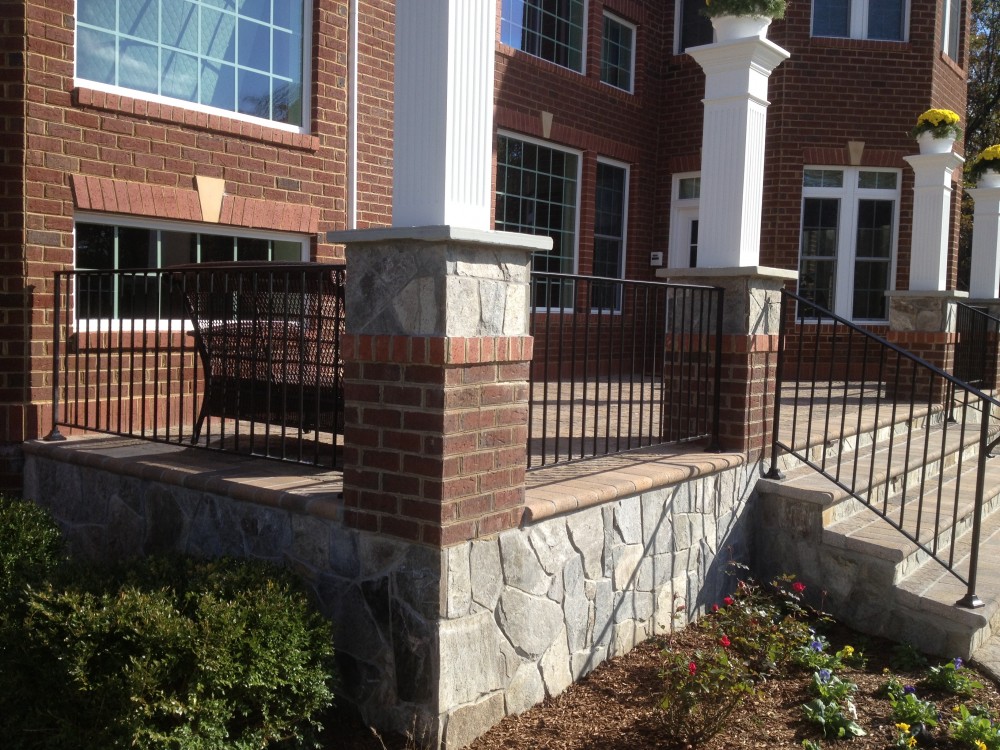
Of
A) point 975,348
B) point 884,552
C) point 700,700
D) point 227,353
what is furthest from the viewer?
point 975,348

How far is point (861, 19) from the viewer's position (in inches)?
431

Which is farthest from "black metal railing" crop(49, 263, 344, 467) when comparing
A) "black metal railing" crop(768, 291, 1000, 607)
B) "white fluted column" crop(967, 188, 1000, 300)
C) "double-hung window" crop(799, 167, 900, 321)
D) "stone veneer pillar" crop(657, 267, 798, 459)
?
"white fluted column" crop(967, 188, 1000, 300)

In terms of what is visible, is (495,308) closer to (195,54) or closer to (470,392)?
(470,392)

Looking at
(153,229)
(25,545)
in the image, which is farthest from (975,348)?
(25,545)

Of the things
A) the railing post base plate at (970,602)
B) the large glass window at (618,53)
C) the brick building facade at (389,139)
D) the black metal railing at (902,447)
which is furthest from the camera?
the large glass window at (618,53)

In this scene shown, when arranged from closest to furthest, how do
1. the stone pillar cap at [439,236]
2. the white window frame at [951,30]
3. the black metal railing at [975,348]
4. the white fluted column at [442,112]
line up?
the stone pillar cap at [439,236] → the white fluted column at [442,112] → the black metal railing at [975,348] → the white window frame at [951,30]

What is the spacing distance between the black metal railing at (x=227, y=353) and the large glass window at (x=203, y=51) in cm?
127

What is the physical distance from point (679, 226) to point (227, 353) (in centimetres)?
801

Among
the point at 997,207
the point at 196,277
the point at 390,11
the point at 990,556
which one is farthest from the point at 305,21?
the point at 997,207

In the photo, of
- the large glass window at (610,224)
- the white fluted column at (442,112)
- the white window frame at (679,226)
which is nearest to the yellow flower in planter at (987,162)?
the white window frame at (679,226)

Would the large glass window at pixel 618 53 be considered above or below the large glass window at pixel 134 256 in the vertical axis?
above

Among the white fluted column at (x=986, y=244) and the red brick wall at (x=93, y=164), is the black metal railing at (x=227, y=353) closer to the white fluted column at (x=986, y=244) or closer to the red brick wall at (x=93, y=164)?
the red brick wall at (x=93, y=164)

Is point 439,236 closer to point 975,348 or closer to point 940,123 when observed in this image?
point 940,123

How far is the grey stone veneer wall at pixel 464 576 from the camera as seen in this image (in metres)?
3.30
